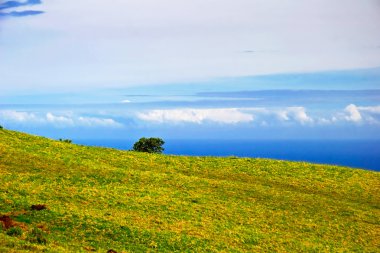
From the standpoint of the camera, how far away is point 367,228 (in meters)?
43.8

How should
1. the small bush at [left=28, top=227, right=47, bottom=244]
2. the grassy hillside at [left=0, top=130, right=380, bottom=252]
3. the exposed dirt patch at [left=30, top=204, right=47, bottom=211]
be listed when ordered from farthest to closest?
1. the exposed dirt patch at [left=30, top=204, right=47, bottom=211]
2. the grassy hillside at [left=0, top=130, right=380, bottom=252]
3. the small bush at [left=28, top=227, right=47, bottom=244]

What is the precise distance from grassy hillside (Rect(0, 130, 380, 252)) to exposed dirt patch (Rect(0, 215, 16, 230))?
9cm

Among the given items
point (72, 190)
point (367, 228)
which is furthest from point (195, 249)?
point (367, 228)

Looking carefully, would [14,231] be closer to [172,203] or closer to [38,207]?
[38,207]

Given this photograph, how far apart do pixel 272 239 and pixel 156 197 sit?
11.9 meters

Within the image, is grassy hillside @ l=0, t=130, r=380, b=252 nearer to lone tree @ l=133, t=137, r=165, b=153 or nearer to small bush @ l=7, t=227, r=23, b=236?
small bush @ l=7, t=227, r=23, b=236

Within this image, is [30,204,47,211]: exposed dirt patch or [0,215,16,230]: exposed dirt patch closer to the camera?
[0,215,16,230]: exposed dirt patch

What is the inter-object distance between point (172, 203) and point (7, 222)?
15.5 m

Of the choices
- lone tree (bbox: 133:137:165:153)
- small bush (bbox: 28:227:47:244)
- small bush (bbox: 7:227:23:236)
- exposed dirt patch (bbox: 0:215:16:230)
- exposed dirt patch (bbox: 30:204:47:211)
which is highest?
lone tree (bbox: 133:137:165:153)

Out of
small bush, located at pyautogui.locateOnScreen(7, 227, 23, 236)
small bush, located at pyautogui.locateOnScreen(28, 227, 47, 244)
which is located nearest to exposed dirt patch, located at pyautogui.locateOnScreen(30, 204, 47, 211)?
small bush, located at pyautogui.locateOnScreen(28, 227, 47, 244)

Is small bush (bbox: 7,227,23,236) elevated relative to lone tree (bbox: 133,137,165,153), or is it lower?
lower

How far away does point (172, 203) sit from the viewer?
42906 mm

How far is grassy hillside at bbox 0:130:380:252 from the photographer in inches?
1300

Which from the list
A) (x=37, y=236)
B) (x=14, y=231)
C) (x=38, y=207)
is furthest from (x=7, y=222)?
(x=38, y=207)
